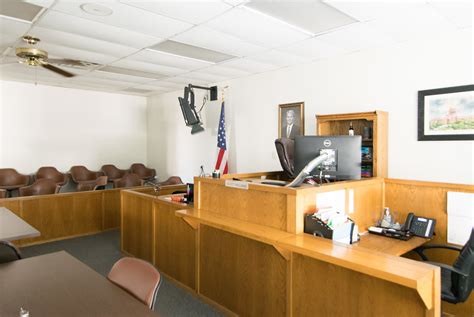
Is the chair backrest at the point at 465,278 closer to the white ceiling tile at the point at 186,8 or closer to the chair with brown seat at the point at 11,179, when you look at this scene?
the white ceiling tile at the point at 186,8

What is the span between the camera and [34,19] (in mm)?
2998

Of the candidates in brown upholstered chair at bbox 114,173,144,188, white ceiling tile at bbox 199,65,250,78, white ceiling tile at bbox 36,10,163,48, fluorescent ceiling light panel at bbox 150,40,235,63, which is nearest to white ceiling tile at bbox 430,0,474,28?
fluorescent ceiling light panel at bbox 150,40,235,63

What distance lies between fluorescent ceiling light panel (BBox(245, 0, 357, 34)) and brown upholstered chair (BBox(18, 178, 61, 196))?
495 cm

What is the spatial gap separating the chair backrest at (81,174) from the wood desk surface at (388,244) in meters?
5.90

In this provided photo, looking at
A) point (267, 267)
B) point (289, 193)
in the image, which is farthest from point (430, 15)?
point (267, 267)

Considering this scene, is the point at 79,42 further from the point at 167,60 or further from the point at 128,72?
the point at 128,72

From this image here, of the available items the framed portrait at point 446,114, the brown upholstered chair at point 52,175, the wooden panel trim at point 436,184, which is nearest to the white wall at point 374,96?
the framed portrait at point 446,114

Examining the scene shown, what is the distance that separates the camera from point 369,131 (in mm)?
3703

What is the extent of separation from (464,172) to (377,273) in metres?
2.17

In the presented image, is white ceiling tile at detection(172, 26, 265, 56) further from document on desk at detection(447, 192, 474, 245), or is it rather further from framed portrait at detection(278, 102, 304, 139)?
document on desk at detection(447, 192, 474, 245)

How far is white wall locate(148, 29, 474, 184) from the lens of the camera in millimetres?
3242

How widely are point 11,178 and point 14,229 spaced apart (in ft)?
12.9

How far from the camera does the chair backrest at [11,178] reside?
5.96 m

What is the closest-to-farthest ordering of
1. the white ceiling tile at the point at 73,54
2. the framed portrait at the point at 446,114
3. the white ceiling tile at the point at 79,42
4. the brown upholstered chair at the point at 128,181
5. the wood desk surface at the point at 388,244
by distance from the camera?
the wood desk surface at the point at 388,244 < the framed portrait at the point at 446,114 < the white ceiling tile at the point at 79,42 < the white ceiling tile at the point at 73,54 < the brown upholstered chair at the point at 128,181
